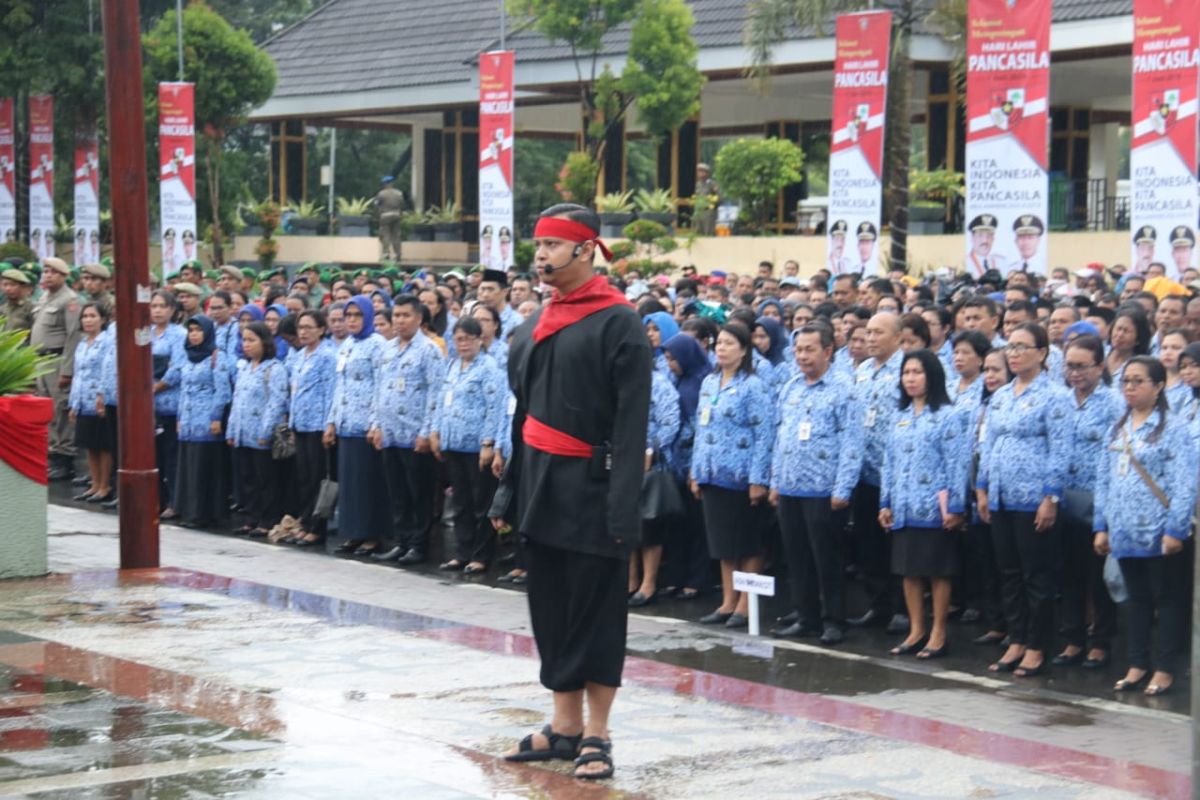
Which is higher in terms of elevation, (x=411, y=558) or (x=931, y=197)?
(x=931, y=197)

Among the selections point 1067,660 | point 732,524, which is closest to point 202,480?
point 732,524

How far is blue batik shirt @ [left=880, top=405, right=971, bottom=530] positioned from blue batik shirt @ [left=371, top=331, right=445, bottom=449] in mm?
4598

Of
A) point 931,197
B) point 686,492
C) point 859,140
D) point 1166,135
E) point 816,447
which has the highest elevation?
point 859,140

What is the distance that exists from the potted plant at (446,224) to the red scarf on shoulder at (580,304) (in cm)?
3402

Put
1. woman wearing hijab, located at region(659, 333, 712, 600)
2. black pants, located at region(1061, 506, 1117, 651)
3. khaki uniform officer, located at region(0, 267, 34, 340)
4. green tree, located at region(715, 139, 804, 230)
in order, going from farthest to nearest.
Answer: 1. green tree, located at region(715, 139, 804, 230)
2. khaki uniform officer, located at region(0, 267, 34, 340)
3. woman wearing hijab, located at region(659, 333, 712, 600)
4. black pants, located at region(1061, 506, 1117, 651)

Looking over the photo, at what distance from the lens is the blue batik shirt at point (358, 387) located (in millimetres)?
14344

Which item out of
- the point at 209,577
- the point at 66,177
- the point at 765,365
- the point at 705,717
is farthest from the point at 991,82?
the point at 66,177

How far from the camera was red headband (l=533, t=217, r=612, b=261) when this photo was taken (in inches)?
278

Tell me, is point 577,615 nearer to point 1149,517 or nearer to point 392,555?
point 1149,517

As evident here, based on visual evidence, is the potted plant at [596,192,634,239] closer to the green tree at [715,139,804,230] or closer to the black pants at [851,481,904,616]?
the green tree at [715,139,804,230]

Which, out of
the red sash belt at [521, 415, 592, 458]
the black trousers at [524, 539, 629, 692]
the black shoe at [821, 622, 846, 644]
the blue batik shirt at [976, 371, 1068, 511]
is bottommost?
Answer: the black shoe at [821, 622, 846, 644]

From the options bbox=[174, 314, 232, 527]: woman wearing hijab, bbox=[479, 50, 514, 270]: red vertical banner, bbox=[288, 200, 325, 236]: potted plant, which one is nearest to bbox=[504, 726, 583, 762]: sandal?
bbox=[174, 314, 232, 527]: woman wearing hijab

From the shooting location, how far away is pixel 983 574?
11.5m

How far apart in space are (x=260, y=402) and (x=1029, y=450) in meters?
7.39
